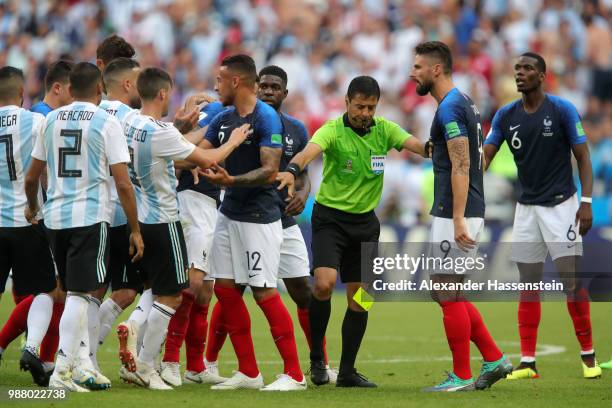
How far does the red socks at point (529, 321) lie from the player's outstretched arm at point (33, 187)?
4574 mm

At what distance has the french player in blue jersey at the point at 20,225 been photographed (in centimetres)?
966

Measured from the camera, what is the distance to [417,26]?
23.4m

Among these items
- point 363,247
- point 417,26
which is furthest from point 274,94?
point 417,26

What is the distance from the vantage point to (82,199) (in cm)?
891

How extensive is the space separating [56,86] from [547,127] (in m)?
4.51

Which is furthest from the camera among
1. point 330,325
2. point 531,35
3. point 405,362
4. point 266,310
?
point 531,35

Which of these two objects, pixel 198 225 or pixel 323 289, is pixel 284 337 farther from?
pixel 198 225

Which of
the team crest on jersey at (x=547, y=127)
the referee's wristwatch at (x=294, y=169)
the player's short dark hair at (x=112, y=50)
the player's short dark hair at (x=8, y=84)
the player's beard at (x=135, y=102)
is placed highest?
the player's short dark hair at (x=112, y=50)

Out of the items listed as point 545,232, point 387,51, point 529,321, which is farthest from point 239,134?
point 387,51

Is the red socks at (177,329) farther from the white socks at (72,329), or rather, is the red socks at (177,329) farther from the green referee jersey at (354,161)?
the green referee jersey at (354,161)

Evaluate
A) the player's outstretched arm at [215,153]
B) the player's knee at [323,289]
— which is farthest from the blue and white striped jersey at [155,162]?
the player's knee at [323,289]

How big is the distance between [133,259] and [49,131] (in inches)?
46.4

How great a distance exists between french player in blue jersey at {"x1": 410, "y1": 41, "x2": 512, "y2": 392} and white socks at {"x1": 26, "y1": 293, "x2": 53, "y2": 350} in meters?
3.21

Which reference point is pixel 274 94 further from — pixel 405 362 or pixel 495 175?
pixel 495 175
